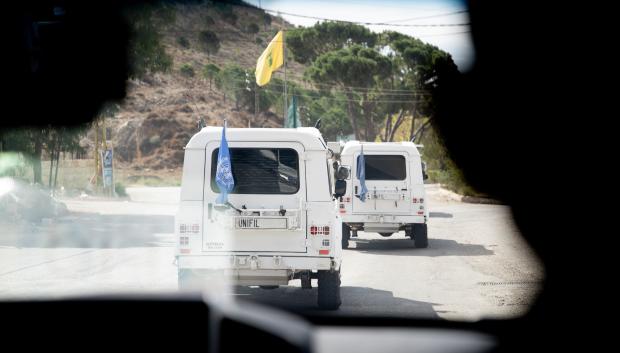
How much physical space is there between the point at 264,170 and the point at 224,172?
73cm

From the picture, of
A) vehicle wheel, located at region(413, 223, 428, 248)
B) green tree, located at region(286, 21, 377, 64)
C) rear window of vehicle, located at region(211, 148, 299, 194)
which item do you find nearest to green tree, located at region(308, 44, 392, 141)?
green tree, located at region(286, 21, 377, 64)

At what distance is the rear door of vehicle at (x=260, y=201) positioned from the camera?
9688mm

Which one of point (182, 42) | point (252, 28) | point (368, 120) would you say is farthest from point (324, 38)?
point (252, 28)

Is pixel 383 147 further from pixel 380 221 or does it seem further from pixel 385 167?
pixel 380 221

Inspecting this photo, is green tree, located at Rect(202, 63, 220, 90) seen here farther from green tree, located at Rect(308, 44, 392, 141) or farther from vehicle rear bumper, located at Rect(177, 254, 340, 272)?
vehicle rear bumper, located at Rect(177, 254, 340, 272)

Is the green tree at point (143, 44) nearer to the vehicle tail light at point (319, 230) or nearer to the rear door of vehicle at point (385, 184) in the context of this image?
the rear door of vehicle at point (385, 184)

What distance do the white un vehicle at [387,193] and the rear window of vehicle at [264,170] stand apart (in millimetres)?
8433

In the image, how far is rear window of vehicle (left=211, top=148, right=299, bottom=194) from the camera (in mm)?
10047

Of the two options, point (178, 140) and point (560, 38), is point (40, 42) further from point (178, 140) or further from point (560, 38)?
point (178, 140)

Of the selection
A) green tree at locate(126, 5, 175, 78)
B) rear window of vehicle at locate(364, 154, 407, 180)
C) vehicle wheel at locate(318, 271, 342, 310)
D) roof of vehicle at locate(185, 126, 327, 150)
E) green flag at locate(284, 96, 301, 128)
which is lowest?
vehicle wheel at locate(318, 271, 342, 310)

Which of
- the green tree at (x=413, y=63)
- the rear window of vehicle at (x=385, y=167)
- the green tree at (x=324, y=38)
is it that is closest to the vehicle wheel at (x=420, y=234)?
the rear window of vehicle at (x=385, y=167)

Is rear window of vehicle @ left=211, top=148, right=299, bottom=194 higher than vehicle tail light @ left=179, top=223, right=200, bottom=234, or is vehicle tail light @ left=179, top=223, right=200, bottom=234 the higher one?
rear window of vehicle @ left=211, top=148, right=299, bottom=194

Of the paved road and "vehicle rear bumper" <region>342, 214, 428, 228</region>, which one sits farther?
"vehicle rear bumper" <region>342, 214, 428, 228</region>

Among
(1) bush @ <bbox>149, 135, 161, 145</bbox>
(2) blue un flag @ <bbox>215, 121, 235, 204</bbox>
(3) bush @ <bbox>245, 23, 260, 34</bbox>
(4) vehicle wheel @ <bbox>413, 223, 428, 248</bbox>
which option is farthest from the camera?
(3) bush @ <bbox>245, 23, 260, 34</bbox>
